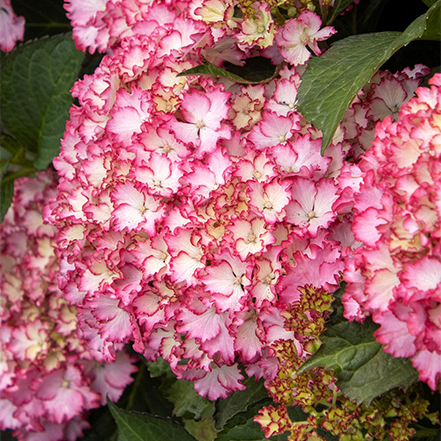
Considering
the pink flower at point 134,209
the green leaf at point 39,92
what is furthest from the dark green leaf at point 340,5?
the green leaf at point 39,92

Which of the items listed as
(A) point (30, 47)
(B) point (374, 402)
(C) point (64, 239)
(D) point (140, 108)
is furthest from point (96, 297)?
(A) point (30, 47)

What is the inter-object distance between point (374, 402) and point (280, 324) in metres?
0.14

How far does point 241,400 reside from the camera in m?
0.97

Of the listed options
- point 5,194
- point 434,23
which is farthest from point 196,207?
point 5,194

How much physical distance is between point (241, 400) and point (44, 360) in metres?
0.43

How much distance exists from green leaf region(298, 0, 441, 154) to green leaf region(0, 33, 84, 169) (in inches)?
21.6

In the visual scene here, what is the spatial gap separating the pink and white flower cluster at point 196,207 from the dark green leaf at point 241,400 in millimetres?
72

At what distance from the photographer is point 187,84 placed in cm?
82

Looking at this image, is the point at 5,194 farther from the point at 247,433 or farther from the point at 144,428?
the point at 247,433

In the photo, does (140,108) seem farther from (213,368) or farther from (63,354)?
(63,354)

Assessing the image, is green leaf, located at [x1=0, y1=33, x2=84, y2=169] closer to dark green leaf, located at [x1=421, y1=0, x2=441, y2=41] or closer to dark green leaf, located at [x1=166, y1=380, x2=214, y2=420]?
dark green leaf, located at [x1=166, y1=380, x2=214, y2=420]

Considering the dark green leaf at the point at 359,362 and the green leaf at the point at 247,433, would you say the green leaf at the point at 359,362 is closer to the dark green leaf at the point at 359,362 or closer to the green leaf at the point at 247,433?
the dark green leaf at the point at 359,362

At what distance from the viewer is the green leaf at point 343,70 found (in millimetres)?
694

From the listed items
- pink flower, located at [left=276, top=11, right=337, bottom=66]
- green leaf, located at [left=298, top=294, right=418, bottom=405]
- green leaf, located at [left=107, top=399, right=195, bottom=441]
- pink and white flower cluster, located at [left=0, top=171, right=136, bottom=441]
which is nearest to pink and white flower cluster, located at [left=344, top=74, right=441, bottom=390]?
green leaf, located at [left=298, top=294, right=418, bottom=405]
